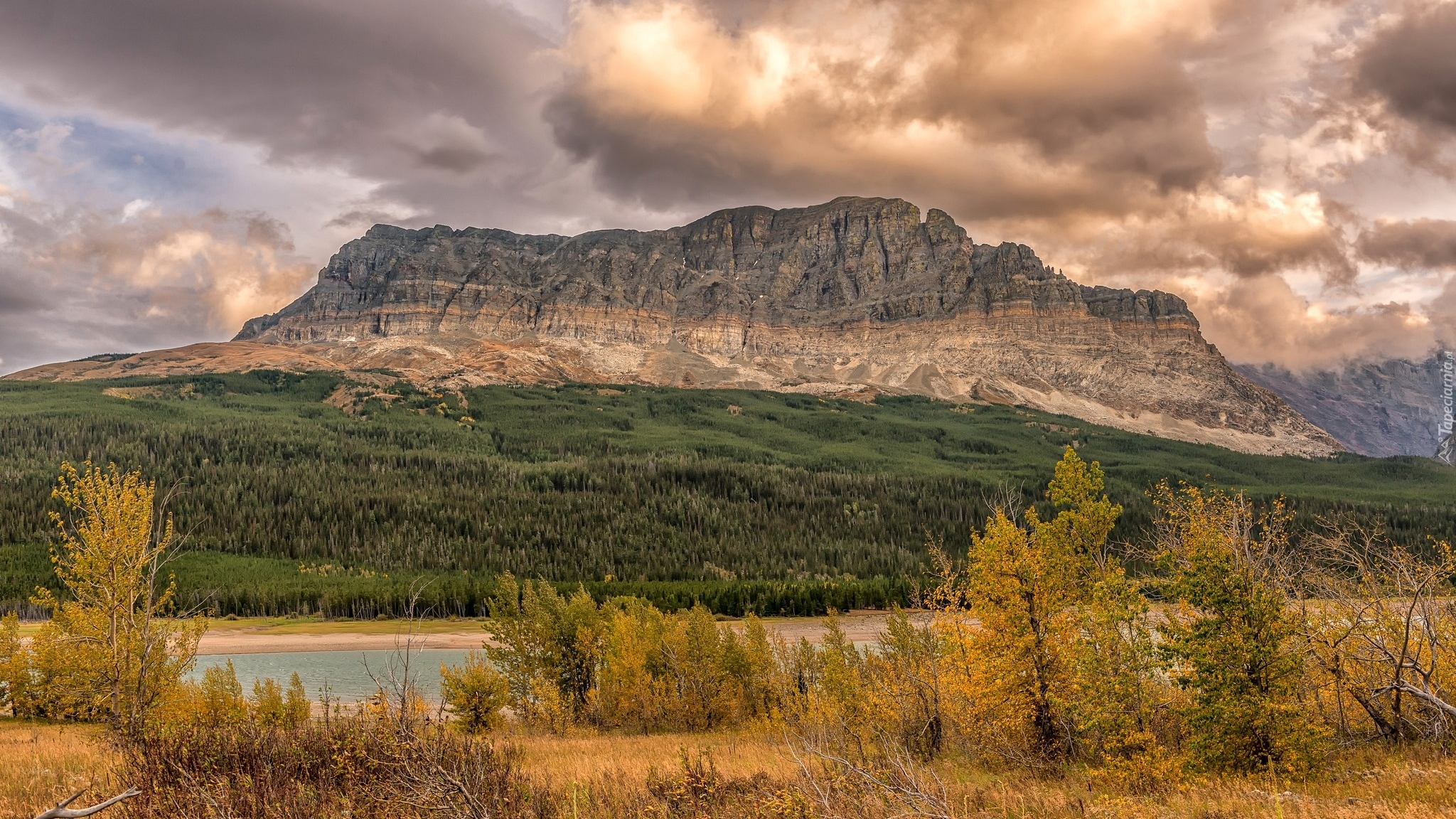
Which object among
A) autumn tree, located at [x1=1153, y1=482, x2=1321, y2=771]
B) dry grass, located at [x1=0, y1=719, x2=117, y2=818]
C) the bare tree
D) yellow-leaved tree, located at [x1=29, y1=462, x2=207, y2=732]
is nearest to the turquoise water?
yellow-leaved tree, located at [x1=29, y1=462, x2=207, y2=732]

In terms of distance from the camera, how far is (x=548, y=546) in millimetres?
149500

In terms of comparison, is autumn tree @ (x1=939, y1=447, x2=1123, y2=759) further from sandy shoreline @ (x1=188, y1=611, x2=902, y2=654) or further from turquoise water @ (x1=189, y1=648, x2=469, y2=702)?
sandy shoreline @ (x1=188, y1=611, x2=902, y2=654)

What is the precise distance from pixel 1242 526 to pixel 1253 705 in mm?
13587

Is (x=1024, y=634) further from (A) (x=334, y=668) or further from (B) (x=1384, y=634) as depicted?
(A) (x=334, y=668)

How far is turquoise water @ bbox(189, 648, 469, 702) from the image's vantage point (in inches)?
2443

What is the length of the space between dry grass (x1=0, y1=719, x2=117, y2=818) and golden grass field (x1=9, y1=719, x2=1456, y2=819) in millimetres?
36

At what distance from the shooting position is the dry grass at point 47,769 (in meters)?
13.3

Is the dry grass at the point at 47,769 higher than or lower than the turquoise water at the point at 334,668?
higher

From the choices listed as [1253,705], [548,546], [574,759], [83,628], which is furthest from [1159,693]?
[548,546]

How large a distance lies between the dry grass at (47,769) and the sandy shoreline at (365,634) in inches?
2546

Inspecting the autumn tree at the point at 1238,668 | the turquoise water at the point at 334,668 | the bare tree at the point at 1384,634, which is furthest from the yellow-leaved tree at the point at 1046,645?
the turquoise water at the point at 334,668

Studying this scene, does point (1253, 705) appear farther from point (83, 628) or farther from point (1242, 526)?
point (83, 628)

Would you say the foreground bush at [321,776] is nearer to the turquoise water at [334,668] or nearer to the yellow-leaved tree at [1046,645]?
the yellow-leaved tree at [1046,645]

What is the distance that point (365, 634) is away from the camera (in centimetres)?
10075
